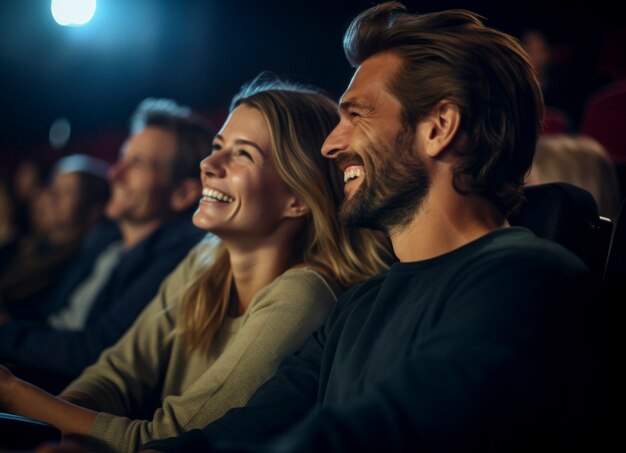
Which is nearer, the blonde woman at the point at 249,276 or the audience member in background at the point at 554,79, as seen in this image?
the blonde woman at the point at 249,276

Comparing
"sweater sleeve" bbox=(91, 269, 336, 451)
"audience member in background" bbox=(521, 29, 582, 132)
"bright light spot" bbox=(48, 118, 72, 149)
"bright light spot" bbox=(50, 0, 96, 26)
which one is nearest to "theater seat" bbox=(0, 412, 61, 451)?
"sweater sleeve" bbox=(91, 269, 336, 451)

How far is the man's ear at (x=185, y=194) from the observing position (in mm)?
2344

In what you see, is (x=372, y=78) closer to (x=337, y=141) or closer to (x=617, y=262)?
(x=337, y=141)

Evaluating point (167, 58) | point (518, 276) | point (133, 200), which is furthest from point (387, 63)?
point (167, 58)

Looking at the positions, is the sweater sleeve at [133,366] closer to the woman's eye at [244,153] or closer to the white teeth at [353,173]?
the woman's eye at [244,153]

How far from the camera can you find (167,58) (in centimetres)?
425

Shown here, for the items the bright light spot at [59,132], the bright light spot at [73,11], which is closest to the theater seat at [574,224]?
the bright light spot at [73,11]

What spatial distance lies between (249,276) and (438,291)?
2.07 ft

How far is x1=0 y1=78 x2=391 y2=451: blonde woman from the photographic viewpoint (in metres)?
1.35

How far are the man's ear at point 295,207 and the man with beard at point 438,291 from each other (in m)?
0.28

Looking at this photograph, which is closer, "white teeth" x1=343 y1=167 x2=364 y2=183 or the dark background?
"white teeth" x1=343 y1=167 x2=364 y2=183

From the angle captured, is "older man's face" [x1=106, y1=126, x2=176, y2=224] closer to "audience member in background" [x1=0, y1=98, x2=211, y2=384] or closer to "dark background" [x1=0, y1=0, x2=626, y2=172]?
"audience member in background" [x1=0, y1=98, x2=211, y2=384]

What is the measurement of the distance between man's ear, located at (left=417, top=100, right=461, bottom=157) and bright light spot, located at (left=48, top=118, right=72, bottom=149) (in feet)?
13.6

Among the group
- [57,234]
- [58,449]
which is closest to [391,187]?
[58,449]
